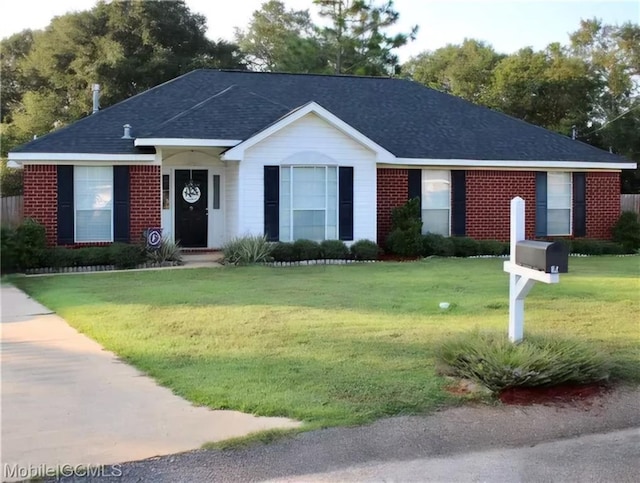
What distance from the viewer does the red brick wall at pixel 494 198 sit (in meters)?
20.2

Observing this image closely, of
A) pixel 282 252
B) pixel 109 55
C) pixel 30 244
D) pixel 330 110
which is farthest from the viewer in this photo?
pixel 109 55

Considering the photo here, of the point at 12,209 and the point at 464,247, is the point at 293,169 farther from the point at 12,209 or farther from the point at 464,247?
the point at 12,209

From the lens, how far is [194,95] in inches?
818

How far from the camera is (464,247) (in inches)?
747

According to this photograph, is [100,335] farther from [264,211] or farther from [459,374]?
[264,211]

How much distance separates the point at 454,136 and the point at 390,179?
282cm

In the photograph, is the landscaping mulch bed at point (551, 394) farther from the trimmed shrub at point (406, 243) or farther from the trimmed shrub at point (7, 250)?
the trimmed shrub at point (406, 243)

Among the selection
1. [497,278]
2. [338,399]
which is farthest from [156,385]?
[497,278]

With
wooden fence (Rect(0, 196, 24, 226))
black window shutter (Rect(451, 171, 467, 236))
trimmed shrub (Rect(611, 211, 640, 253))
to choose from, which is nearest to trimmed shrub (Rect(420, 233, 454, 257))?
black window shutter (Rect(451, 171, 467, 236))

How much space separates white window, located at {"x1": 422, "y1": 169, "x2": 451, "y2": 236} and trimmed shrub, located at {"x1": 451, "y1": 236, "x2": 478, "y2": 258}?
92 cm

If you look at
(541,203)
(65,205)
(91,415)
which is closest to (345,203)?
(541,203)

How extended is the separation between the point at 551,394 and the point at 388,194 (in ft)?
43.6

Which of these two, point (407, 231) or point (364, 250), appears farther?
point (407, 231)

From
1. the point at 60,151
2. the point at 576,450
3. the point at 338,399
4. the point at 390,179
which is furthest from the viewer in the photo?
the point at 390,179
